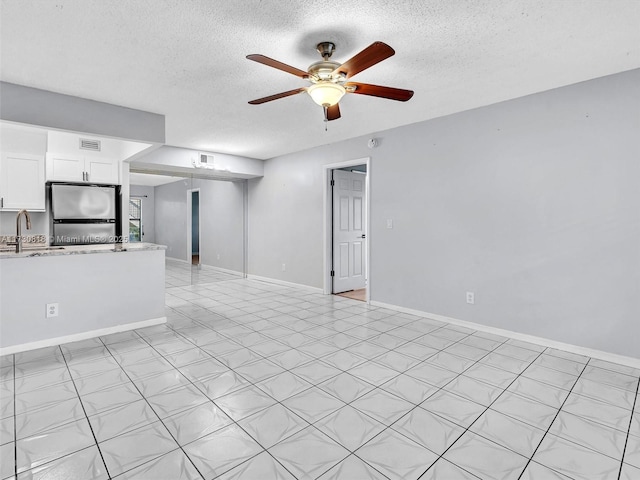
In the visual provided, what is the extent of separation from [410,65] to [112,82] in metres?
2.60

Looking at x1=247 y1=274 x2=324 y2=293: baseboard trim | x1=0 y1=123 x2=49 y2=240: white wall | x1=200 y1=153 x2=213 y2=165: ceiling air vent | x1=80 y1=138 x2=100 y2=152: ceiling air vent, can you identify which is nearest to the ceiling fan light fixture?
x1=0 y1=123 x2=49 y2=240: white wall

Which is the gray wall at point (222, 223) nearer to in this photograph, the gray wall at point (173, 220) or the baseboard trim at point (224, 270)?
the baseboard trim at point (224, 270)

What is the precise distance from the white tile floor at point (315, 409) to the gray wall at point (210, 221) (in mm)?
3919

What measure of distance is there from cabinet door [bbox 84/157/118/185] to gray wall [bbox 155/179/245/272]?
2.44 meters

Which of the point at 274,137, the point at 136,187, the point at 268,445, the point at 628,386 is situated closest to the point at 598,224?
the point at 628,386

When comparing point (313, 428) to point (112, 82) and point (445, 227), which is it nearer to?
point (445, 227)

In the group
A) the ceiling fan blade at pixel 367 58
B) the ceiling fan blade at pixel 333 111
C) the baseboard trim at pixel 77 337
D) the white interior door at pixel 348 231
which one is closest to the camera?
the ceiling fan blade at pixel 367 58

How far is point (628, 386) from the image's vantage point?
94.5 inches

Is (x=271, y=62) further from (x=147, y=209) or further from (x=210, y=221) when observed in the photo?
(x=147, y=209)

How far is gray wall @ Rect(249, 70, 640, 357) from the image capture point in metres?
2.82

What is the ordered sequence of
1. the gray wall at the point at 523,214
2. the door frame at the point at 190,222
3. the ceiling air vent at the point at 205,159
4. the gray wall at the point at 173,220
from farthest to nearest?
the gray wall at the point at 173,220 → the door frame at the point at 190,222 → the ceiling air vent at the point at 205,159 → the gray wall at the point at 523,214

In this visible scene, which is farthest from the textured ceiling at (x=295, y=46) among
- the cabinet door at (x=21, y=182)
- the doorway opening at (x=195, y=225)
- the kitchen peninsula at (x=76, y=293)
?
the doorway opening at (x=195, y=225)

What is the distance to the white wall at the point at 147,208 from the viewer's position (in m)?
7.75

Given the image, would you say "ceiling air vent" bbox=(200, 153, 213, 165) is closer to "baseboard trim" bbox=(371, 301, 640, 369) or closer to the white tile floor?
the white tile floor
